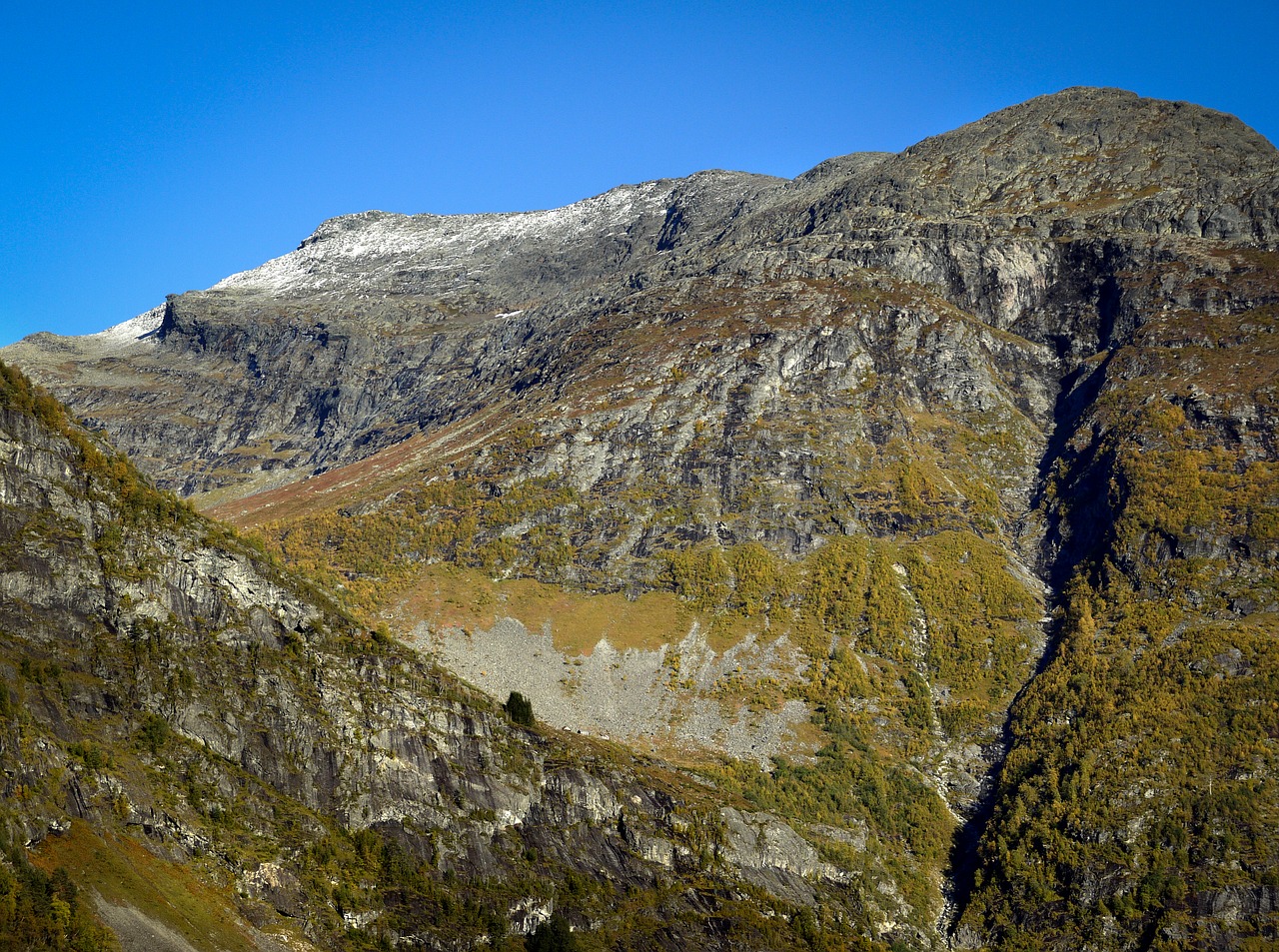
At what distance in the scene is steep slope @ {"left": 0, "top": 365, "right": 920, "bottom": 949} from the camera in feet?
268

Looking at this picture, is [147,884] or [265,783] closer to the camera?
[147,884]

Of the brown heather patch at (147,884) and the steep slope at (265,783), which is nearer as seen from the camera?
the brown heather patch at (147,884)

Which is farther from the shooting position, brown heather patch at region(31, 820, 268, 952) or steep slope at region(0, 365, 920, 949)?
steep slope at region(0, 365, 920, 949)

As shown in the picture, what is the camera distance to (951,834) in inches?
6422

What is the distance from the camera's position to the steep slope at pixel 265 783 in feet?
268

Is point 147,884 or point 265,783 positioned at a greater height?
point 265,783

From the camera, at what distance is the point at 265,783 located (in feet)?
335

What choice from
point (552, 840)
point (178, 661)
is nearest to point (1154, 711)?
point (552, 840)

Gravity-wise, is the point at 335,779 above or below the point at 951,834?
above

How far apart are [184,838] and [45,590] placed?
2749 cm

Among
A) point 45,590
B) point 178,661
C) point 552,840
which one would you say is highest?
point 45,590

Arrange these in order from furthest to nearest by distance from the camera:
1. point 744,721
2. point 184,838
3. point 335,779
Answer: point 744,721
point 335,779
point 184,838

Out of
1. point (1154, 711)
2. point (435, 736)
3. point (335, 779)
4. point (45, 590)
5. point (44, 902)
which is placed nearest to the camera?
point (44, 902)

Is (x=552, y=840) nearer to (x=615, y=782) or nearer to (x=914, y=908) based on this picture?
(x=615, y=782)
